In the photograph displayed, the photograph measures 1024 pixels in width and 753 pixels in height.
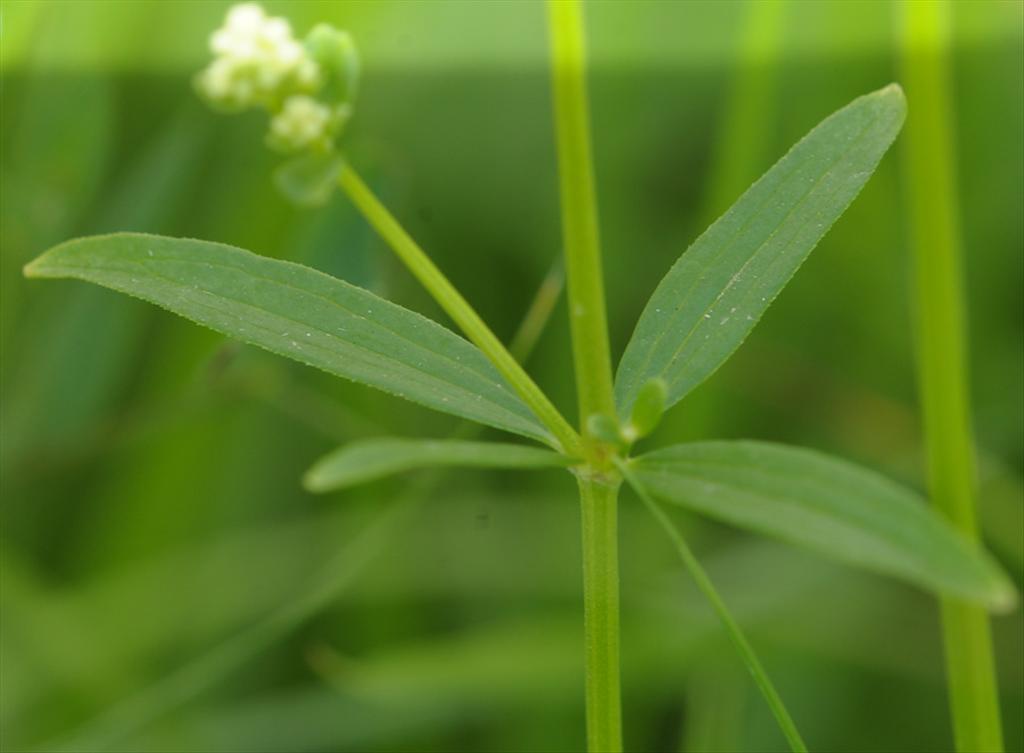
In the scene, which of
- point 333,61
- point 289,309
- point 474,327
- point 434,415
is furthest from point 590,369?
point 434,415

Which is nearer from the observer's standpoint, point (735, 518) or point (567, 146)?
point (735, 518)

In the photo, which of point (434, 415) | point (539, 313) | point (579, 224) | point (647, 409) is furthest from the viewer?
point (434, 415)

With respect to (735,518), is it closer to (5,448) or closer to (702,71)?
Result: (5,448)

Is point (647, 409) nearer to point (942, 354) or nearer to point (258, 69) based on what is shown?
point (258, 69)

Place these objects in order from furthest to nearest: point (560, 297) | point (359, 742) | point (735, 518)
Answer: point (560, 297), point (359, 742), point (735, 518)

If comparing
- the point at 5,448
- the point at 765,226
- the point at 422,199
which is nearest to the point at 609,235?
the point at 422,199

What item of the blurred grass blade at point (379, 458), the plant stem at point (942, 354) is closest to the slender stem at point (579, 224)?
the blurred grass blade at point (379, 458)

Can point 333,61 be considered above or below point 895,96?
above
